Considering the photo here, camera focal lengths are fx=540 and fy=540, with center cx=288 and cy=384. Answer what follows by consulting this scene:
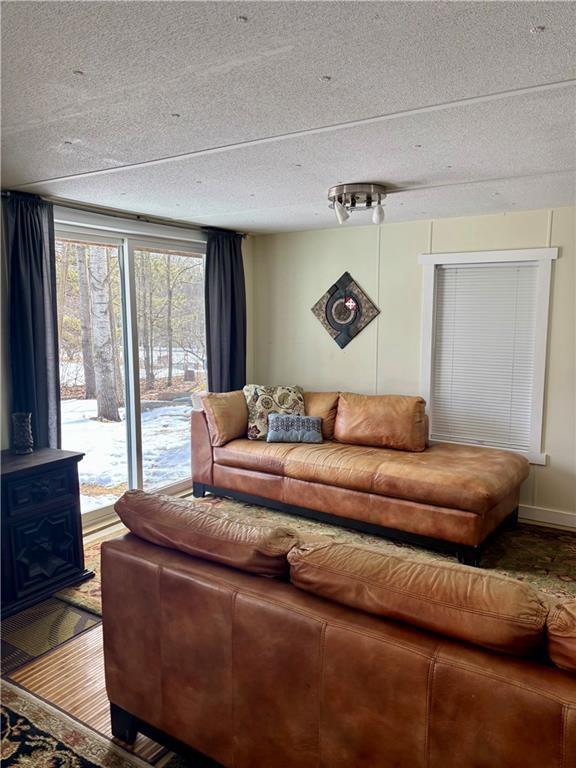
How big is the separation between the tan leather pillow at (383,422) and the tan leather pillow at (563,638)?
3078mm

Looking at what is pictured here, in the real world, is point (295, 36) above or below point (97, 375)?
above

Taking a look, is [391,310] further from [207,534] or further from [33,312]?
[207,534]

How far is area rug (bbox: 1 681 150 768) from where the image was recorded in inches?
77.5

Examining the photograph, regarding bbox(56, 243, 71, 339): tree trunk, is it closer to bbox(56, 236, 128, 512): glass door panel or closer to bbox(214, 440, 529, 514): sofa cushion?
bbox(56, 236, 128, 512): glass door panel

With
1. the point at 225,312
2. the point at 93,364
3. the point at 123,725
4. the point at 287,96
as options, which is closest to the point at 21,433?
the point at 93,364

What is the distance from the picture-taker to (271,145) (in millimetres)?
2557

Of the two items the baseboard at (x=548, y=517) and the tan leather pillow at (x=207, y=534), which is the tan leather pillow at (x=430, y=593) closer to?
the tan leather pillow at (x=207, y=534)

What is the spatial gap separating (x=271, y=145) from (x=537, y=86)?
117cm

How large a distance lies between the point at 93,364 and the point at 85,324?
32 centimetres

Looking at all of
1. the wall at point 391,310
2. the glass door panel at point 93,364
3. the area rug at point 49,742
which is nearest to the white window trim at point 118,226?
the glass door panel at point 93,364

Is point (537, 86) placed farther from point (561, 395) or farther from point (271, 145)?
point (561, 395)

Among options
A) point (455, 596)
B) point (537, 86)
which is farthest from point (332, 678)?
point (537, 86)

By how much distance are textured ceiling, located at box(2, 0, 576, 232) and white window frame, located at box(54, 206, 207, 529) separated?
2.18ft

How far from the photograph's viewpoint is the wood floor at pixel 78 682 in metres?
2.15
